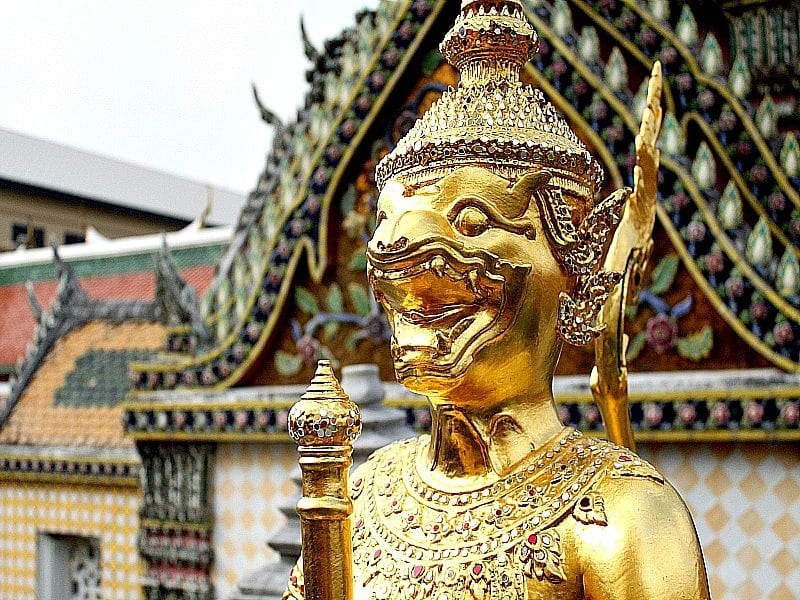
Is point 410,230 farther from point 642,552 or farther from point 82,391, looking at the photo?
point 82,391

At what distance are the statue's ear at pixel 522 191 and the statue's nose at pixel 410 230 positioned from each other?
94 mm

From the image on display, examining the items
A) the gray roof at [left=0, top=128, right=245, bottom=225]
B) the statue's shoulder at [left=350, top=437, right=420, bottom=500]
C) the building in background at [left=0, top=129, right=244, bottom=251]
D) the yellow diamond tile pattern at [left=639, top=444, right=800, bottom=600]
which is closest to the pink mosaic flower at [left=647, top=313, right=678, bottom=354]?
the yellow diamond tile pattern at [left=639, top=444, right=800, bottom=600]

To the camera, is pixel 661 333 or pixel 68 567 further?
pixel 68 567

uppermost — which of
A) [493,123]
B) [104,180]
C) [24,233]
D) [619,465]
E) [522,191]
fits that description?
[104,180]

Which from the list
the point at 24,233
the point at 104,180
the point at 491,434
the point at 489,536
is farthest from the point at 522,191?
the point at 104,180

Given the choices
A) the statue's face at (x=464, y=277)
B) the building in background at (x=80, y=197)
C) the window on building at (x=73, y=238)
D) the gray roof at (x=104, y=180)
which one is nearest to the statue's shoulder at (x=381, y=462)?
the statue's face at (x=464, y=277)

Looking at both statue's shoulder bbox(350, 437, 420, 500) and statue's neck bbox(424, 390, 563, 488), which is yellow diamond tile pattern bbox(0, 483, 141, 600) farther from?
statue's neck bbox(424, 390, 563, 488)

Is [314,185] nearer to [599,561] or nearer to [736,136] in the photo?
[736,136]

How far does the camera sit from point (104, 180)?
564 inches

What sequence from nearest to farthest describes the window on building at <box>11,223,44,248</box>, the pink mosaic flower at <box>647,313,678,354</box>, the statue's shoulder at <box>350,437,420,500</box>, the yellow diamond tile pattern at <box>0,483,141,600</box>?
the statue's shoulder at <box>350,437,420,500</box> < the pink mosaic flower at <box>647,313,678,354</box> < the yellow diamond tile pattern at <box>0,483,141,600</box> < the window on building at <box>11,223,44,248</box>

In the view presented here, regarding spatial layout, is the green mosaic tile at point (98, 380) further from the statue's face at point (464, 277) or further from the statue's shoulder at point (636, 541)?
the statue's shoulder at point (636, 541)

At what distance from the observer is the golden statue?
1.21 meters

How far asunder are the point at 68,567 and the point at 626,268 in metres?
5.44

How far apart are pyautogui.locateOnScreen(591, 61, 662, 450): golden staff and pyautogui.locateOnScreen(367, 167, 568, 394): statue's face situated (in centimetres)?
29
